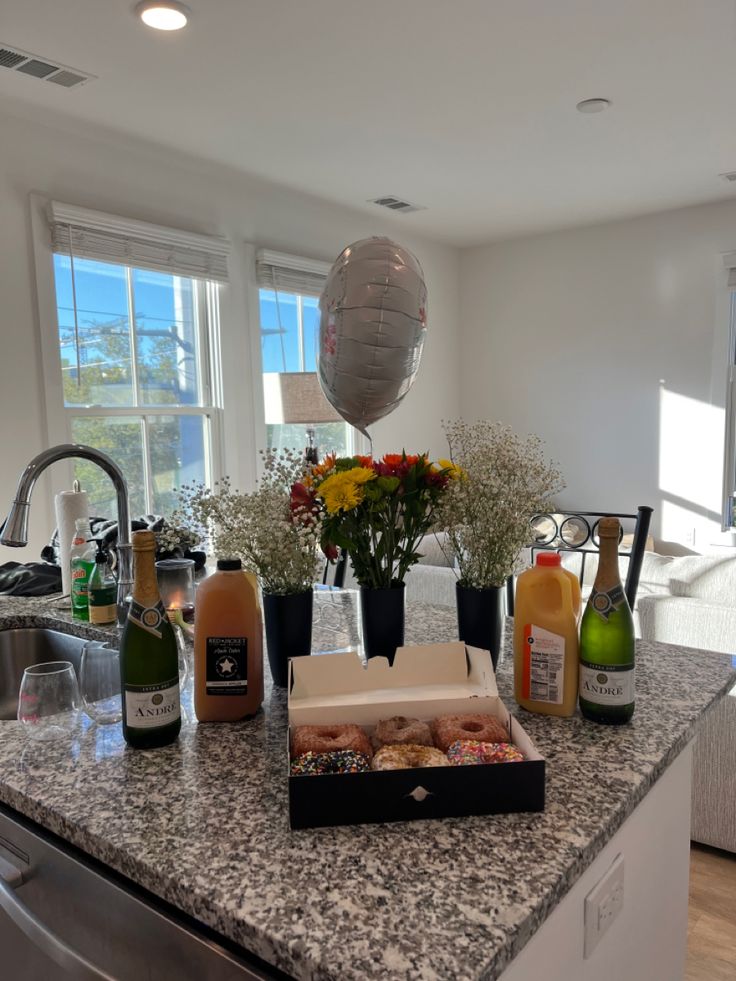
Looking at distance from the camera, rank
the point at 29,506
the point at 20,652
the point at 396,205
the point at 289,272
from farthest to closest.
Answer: the point at 396,205 → the point at 289,272 → the point at 20,652 → the point at 29,506

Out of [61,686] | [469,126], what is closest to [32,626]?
[61,686]

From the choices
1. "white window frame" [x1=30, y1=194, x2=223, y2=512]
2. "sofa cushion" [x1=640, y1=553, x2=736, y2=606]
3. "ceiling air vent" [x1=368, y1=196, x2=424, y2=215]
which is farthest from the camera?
"ceiling air vent" [x1=368, y1=196, x2=424, y2=215]

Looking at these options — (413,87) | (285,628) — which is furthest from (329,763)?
(413,87)

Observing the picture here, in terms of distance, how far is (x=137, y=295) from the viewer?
382 cm

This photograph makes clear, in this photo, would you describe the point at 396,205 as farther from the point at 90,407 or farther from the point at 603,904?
the point at 603,904

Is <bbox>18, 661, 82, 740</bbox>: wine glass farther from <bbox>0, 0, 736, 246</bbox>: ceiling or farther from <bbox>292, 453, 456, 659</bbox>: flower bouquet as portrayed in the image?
<bbox>0, 0, 736, 246</bbox>: ceiling

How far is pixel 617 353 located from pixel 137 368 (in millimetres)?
3404

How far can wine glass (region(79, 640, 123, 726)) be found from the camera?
1.08 meters

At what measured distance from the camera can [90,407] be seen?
3.60 metres

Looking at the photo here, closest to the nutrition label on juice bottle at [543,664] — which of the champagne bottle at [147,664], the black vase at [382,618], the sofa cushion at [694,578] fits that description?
the black vase at [382,618]

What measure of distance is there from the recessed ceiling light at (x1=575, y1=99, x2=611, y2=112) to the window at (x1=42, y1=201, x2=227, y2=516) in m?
2.05

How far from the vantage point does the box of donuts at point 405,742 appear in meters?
0.81

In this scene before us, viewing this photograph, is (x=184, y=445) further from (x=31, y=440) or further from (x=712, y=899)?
(x=712, y=899)

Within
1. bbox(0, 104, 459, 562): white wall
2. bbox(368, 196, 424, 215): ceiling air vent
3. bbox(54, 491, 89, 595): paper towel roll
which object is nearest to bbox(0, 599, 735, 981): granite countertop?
bbox(54, 491, 89, 595): paper towel roll
